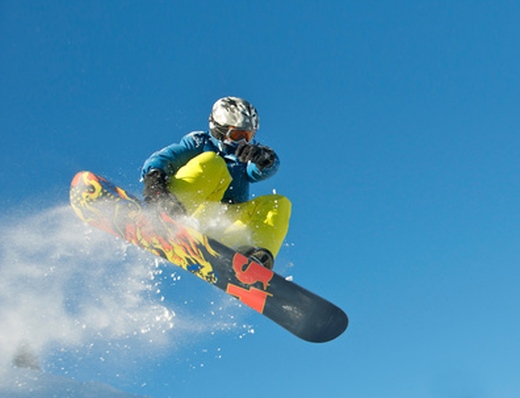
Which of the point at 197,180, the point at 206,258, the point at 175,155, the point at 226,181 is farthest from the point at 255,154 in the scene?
the point at 206,258

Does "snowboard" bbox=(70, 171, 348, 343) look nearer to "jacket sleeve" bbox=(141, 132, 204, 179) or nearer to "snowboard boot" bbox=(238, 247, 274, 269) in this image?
"snowboard boot" bbox=(238, 247, 274, 269)

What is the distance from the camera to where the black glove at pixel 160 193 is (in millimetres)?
5086

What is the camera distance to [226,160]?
226 inches

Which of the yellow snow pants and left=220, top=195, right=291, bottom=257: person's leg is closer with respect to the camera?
the yellow snow pants

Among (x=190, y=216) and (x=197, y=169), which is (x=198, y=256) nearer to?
(x=190, y=216)

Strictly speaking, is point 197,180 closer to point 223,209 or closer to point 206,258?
point 223,209

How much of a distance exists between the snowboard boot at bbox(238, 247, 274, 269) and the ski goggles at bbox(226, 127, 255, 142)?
1244 millimetres

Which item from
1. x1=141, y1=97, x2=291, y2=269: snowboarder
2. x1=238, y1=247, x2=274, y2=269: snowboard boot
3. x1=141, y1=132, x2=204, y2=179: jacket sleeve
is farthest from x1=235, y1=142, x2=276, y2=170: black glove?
x1=238, y1=247, x2=274, y2=269: snowboard boot

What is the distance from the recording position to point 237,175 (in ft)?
18.6

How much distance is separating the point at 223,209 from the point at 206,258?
0.55 m

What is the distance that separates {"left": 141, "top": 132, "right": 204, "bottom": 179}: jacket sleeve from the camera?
5246mm

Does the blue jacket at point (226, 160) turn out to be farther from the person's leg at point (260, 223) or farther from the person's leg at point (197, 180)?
the person's leg at point (197, 180)

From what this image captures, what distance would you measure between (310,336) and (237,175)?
1722mm

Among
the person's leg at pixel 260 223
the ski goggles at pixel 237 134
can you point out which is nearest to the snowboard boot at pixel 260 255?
the person's leg at pixel 260 223
